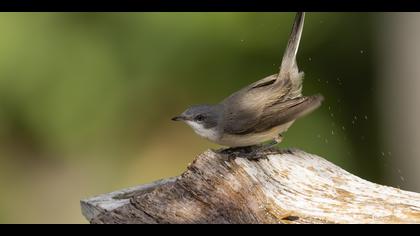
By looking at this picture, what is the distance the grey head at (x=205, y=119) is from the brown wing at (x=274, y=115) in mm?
130

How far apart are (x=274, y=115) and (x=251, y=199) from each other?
1.62m

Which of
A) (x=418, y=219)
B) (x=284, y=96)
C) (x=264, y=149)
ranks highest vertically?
(x=284, y=96)

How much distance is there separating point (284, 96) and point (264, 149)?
873mm

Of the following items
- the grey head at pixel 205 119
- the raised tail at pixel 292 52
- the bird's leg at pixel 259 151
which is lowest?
the bird's leg at pixel 259 151

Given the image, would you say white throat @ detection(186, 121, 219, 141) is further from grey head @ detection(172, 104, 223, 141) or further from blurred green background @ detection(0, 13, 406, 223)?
Result: blurred green background @ detection(0, 13, 406, 223)

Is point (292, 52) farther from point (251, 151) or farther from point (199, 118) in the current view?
point (251, 151)

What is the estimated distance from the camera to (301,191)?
13.8ft

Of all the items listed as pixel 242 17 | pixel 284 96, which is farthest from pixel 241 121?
pixel 242 17

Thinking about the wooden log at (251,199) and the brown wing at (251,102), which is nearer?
the wooden log at (251,199)

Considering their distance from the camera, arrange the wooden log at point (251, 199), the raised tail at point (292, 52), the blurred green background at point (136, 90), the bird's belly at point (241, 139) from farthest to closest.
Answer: the blurred green background at point (136, 90)
the raised tail at point (292, 52)
the bird's belly at point (241, 139)
the wooden log at point (251, 199)

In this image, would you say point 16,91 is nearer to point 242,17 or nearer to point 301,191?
point 242,17

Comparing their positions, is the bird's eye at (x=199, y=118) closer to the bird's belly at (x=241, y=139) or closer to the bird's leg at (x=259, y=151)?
the bird's belly at (x=241, y=139)

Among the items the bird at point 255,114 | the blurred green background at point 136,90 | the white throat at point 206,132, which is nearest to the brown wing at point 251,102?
the bird at point 255,114

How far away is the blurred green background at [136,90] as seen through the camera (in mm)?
8430
